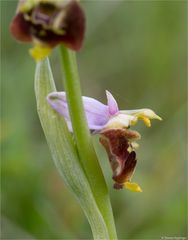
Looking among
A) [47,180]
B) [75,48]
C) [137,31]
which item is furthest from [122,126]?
[137,31]

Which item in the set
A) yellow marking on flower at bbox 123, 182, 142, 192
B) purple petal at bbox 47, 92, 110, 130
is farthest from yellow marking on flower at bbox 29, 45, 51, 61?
yellow marking on flower at bbox 123, 182, 142, 192

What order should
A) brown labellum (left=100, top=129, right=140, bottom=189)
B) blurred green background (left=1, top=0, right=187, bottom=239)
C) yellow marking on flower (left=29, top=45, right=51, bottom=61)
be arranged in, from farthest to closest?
blurred green background (left=1, top=0, right=187, bottom=239) < brown labellum (left=100, top=129, right=140, bottom=189) < yellow marking on flower (left=29, top=45, right=51, bottom=61)

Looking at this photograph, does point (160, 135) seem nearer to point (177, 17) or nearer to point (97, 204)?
point (177, 17)

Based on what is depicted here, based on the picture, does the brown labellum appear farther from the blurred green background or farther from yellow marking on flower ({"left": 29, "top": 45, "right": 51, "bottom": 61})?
the blurred green background

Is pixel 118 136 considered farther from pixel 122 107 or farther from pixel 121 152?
pixel 122 107

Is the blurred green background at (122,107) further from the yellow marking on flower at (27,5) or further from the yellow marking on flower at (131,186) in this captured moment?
the yellow marking on flower at (27,5)

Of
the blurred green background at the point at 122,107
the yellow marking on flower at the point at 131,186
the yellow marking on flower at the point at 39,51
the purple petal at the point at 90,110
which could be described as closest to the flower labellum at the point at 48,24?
the yellow marking on flower at the point at 39,51

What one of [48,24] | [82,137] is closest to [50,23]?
[48,24]
